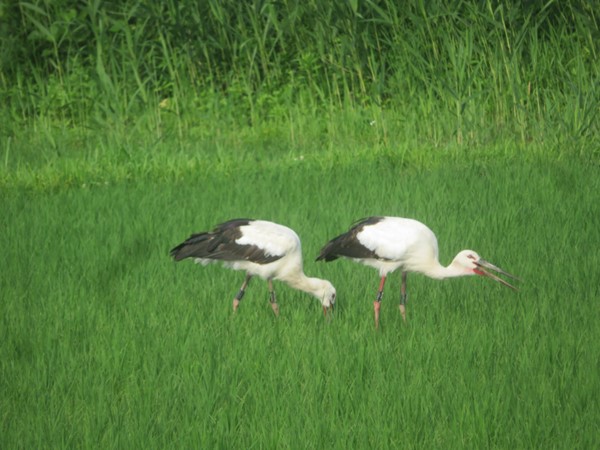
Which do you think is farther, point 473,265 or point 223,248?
point 223,248

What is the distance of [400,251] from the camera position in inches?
230

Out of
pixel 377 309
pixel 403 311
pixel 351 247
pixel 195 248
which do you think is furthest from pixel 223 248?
pixel 403 311

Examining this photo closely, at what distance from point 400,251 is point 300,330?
0.72m

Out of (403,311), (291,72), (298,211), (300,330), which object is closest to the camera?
(300,330)

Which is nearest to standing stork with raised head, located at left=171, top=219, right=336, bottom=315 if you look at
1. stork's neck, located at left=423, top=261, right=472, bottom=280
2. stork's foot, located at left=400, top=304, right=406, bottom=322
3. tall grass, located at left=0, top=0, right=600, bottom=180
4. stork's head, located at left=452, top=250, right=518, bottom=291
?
→ stork's foot, located at left=400, top=304, right=406, bottom=322

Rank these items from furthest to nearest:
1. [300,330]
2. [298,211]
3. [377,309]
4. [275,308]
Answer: [298,211] → [275,308] → [377,309] → [300,330]

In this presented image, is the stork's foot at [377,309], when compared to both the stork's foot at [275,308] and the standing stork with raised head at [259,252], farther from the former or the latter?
the stork's foot at [275,308]

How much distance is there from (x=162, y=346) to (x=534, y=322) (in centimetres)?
188

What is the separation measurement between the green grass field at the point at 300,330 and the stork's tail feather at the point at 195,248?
26 centimetres

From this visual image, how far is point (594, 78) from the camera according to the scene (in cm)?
1045

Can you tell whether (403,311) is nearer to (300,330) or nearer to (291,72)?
(300,330)

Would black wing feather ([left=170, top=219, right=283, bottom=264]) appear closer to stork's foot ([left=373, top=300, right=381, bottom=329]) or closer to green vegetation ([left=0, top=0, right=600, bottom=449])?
green vegetation ([left=0, top=0, right=600, bottom=449])

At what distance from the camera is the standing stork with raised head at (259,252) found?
593 centimetres

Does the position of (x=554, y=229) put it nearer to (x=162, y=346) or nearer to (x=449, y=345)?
(x=449, y=345)
